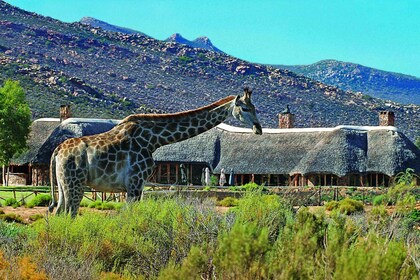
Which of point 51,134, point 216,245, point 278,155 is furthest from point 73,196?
point 51,134

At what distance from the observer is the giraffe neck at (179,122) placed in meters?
14.5

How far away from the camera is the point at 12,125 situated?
4766 cm

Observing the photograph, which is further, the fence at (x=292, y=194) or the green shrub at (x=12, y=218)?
the fence at (x=292, y=194)

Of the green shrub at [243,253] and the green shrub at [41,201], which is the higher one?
the green shrub at [243,253]

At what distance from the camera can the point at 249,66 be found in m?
119

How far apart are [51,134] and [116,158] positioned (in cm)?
3552

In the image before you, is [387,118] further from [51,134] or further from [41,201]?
[41,201]

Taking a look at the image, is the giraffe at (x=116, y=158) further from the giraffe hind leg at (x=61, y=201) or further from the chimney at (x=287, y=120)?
the chimney at (x=287, y=120)

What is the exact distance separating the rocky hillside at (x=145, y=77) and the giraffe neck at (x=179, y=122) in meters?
65.0

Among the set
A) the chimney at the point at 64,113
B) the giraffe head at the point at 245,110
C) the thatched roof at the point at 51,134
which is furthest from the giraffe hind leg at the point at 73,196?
the chimney at the point at 64,113

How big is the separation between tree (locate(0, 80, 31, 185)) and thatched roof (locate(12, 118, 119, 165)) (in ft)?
2.72

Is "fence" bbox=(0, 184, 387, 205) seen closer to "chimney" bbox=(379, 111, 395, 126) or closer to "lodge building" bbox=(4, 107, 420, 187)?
"lodge building" bbox=(4, 107, 420, 187)

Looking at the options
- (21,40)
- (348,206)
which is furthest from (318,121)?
(348,206)

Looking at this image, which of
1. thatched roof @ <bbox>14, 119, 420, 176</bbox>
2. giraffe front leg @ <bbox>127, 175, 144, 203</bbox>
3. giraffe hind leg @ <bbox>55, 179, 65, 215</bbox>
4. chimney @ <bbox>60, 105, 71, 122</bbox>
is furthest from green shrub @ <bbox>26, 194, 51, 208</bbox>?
chimney @ <bbox>60, 105, 71, 122</bbox>
